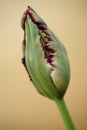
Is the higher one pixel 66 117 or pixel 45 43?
pixel 45 43

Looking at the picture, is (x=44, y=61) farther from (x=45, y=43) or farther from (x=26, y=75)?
(x=26, y=75)

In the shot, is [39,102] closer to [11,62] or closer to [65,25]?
[11,62]

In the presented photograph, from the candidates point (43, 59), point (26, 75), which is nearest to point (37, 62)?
point (43, 59)

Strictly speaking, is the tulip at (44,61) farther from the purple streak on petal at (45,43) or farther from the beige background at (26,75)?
the beige background at (26,75)

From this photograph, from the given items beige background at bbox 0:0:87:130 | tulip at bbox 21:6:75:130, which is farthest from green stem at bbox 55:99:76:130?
beige background at bbox 0:0:87:130

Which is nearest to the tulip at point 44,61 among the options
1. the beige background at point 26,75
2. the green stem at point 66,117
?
the green stem at point 66,117
